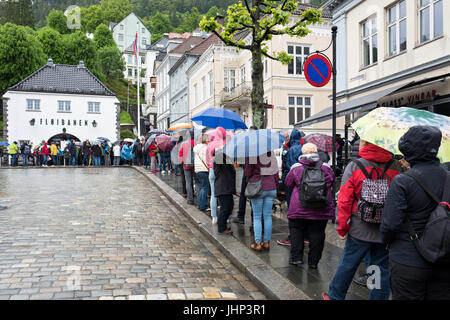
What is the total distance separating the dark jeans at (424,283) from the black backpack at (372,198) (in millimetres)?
810

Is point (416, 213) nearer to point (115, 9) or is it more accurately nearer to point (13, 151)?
point (13, 151)

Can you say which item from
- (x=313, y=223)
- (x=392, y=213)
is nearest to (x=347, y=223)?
(x=392, y=213)

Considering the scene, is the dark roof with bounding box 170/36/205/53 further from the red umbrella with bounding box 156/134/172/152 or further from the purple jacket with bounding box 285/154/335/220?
the purple jacket with bounding box 285/154/335/220

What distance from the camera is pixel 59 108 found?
44156mm

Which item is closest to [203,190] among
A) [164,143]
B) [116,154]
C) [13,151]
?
[164,143]

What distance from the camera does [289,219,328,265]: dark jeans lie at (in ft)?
16.2

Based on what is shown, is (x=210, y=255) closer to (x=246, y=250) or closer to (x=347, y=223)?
(x=246, y=250)

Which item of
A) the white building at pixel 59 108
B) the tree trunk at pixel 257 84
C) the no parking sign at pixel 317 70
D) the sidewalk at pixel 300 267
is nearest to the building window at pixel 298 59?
the tree trunk at pixel 257 84

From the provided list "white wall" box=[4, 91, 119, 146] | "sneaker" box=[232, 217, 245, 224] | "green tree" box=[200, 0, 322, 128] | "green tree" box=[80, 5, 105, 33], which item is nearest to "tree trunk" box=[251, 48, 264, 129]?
"green tree" box=[200, 0, 322, 128]

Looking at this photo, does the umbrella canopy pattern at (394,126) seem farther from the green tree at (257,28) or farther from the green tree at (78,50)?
the green tree at (78,50)

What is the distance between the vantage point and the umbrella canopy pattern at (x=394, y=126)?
3441 millimetres

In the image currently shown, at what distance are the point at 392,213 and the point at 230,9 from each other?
8177 millimetres

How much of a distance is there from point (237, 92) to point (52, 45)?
1782 inches

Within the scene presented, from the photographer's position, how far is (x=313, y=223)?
4.96 m
